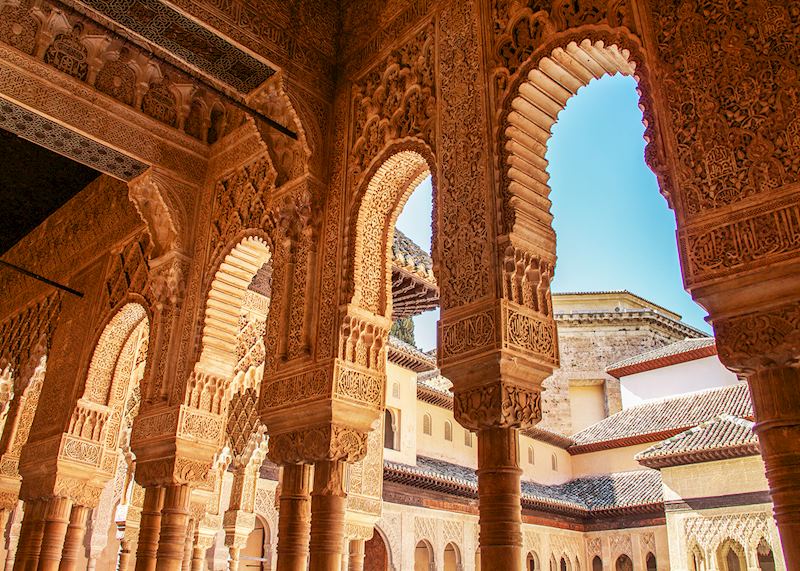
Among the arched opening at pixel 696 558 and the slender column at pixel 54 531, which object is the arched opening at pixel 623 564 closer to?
the arched opening at pixel 696 558

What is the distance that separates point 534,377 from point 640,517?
73.2ft

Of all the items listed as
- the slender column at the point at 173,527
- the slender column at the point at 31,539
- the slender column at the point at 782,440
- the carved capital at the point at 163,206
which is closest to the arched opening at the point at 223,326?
the carved capital at the point at 163,206

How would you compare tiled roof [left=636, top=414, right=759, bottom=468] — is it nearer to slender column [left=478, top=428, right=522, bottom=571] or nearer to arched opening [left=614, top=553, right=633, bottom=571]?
arched opening [left=614, top=553, right=633, bottom=571]

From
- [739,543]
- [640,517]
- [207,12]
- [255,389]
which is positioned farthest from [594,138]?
[207,12]

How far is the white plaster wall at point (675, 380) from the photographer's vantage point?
28078 millimetres

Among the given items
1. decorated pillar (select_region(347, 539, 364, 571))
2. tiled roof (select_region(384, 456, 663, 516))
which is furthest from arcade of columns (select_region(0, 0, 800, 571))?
tiled roof (select_region(384, 456, 663, 516))

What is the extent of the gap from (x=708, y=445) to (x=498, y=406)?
14111 millimetres

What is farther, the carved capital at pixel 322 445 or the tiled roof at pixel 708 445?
the tiled roof at pixel 708 445

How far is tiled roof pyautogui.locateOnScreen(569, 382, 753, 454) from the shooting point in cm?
2489

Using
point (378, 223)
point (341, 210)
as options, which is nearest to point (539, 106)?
point (378, 223)

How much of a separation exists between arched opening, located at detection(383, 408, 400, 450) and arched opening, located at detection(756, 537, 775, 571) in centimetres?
985

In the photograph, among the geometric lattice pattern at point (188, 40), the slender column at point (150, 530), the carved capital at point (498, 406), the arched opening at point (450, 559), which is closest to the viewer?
the carved capital at point (498, 406)

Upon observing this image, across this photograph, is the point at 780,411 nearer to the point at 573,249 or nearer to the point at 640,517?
the point at 640,517

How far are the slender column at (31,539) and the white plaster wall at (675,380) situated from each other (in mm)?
23924
